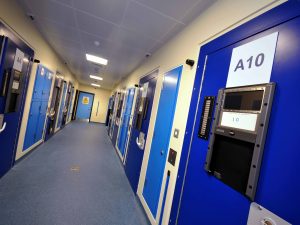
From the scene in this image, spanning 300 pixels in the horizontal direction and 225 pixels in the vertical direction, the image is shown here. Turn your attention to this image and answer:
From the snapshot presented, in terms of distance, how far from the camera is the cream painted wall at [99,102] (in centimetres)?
1227

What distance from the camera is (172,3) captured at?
1.73 meters

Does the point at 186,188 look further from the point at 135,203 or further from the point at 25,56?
the point at 25,56

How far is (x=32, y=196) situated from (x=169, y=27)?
2.91 m

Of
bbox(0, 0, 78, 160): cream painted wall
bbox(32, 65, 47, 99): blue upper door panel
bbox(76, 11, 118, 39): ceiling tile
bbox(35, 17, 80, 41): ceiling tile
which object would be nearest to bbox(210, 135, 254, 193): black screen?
bbox(76, 11, 118, 39): ceiling tile

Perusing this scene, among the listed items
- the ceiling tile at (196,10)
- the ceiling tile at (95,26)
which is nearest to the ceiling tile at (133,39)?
the ceiling tile at (95,26)

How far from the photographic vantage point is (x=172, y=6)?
1780 millimetres

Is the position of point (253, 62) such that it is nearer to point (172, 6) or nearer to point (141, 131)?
point (172, 6)

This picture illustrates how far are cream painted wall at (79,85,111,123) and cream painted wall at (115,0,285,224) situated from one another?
10.4 m

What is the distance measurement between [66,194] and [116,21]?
2.57 metres

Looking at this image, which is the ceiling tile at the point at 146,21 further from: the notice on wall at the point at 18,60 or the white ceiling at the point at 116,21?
the notice on wall at the point at 18,60

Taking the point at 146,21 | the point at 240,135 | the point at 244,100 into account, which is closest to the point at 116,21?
the point at 146,21

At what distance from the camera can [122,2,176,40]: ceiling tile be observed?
1.97m

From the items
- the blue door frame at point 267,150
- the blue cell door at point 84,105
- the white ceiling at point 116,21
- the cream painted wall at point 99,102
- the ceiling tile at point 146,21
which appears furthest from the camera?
the cream painted wall at point 99,102

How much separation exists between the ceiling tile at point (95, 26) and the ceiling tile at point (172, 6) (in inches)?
34.2
